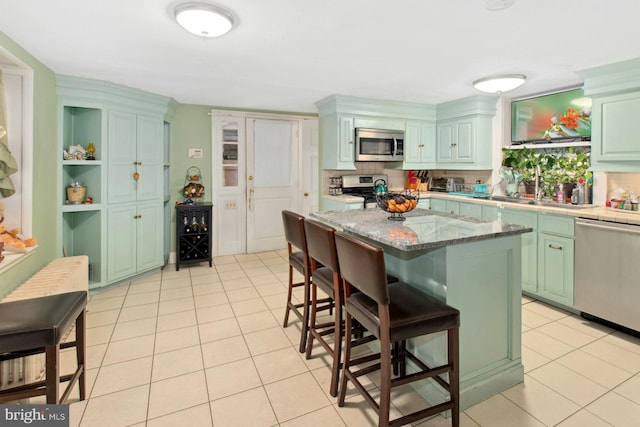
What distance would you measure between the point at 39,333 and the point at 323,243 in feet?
4.60

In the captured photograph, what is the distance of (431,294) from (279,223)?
12.8ft

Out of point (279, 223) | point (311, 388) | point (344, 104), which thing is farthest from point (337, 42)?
point (279, 223)

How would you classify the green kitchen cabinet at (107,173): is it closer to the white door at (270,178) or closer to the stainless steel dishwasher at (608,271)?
the white door at (270,178)

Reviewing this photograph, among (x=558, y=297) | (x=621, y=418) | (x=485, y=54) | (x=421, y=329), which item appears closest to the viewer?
(x=421, y=329)

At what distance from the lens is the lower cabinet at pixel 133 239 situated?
149 inches

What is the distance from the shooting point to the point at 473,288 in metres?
1.96

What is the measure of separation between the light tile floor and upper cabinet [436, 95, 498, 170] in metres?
1.95

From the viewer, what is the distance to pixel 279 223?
18.6ft

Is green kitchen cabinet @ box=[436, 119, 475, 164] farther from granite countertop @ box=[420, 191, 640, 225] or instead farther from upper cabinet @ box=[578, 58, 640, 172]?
upper cabinet @ box=[578, 58, 640, 172]

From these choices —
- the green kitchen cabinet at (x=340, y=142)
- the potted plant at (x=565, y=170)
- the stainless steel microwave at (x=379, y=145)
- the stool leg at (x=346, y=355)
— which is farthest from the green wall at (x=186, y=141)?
the potted plant at (x=565, y=170)

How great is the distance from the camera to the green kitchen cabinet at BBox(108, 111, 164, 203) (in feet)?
12.3

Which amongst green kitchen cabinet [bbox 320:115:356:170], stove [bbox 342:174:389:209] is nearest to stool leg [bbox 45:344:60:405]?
green kitchen cabinet [bbox 320:115:356:170]

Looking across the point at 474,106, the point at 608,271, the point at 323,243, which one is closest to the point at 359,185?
the point at 474,106

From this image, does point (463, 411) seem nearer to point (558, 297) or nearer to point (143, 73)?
point (558, 297)
